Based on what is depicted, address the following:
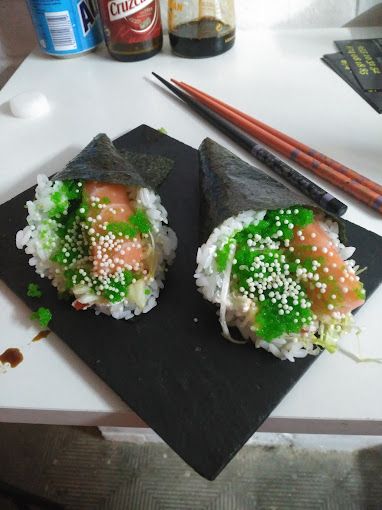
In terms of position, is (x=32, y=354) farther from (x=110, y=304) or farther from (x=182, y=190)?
(x=182, y=190)

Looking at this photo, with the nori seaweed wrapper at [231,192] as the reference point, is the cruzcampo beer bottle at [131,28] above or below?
above

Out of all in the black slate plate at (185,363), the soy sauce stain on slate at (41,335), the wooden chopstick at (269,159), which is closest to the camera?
the black slate plate at (185,363)

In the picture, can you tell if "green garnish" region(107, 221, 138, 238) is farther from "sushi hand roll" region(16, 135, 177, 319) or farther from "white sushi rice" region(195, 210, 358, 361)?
"white sushi rice" region(195, 210, 358, 361)

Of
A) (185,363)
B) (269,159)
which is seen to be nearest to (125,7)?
(269,159)

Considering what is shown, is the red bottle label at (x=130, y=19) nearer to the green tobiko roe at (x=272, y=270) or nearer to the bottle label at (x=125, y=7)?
the bottle label at (x=125, y=7)

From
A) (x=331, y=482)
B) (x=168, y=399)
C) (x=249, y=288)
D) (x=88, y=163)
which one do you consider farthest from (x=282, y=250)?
(x=331, y=482)

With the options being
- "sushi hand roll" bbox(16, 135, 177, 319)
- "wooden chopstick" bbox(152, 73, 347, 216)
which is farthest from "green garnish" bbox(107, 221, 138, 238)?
"wooden chopstick" bbox(152, 73, 347, 216)

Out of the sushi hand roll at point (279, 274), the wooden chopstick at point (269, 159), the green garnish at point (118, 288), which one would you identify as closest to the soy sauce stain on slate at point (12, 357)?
the green garnish at point (118, 288)
